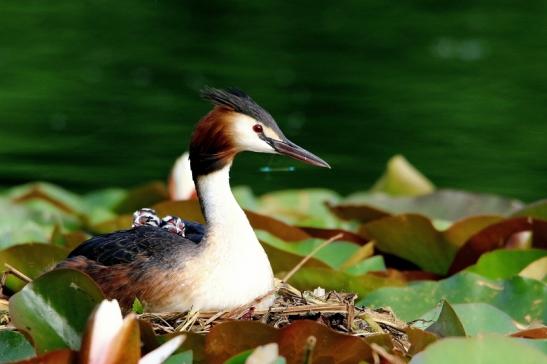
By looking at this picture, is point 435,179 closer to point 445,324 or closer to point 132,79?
point 132,79

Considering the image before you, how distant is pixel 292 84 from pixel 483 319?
6585 mm

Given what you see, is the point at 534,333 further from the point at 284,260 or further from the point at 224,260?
the point at 284,260

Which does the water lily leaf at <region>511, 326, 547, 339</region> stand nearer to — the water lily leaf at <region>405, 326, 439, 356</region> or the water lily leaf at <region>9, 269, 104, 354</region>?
the water lily leaf at <region>405, 326, 439, 356</region>

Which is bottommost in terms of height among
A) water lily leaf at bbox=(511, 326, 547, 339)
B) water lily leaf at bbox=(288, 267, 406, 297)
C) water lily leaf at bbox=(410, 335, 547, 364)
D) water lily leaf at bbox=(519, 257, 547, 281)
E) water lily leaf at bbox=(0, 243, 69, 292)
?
water lily leaf at bbox=(519, 257, 547, 281)

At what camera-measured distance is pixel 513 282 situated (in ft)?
15.3

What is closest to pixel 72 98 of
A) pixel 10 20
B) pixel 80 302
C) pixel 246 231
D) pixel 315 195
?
pixel 10 20

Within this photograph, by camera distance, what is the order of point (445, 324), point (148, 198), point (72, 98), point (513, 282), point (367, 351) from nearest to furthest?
point (367, 351), point (445, 324), point (513, 282), point (148, 198), point (72, 98)

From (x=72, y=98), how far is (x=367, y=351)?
22.6 ft

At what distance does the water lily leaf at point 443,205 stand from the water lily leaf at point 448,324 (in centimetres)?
274

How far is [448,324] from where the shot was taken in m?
3.74

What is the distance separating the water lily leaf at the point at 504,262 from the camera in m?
5.19

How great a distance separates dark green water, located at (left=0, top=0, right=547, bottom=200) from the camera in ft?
28.8

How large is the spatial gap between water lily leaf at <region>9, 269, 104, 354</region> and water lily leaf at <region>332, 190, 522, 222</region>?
3062 mm

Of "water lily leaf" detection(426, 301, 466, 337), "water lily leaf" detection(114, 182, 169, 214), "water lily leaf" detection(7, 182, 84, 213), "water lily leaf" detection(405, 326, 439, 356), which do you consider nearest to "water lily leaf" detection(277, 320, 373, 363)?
"water lily leaf" detection(405, 326, 439, 356)
